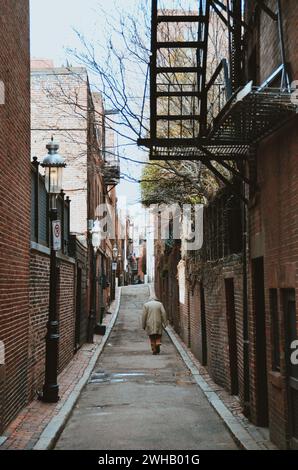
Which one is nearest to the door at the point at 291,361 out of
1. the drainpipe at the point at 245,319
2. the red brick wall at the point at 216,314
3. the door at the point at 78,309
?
the drainpipe at the point at 245,319

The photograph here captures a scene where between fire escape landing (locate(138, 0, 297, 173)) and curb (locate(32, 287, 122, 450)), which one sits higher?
fire escape landing (locate(138, 0, 297, 173))

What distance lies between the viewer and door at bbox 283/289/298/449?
24.2 ft

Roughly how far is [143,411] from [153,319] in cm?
815

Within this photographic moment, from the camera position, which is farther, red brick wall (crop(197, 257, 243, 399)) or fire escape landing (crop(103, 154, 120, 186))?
fire escape landing (crop(103, 154, 120, 186))

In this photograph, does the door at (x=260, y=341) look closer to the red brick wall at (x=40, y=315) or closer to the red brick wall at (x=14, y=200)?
the red brick wall at (x=14, y=200)

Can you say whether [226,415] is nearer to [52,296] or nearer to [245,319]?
[245,319]

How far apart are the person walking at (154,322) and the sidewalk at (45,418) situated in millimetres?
2822

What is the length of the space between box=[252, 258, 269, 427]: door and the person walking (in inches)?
371

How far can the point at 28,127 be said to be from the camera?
11.5 metres

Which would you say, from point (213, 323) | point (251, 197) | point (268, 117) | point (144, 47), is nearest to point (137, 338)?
point (213, 323)

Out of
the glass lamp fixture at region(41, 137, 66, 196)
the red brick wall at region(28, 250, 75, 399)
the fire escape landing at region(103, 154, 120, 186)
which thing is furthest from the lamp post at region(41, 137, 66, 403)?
the fire escape landing at region(103, 154, 120, 186)

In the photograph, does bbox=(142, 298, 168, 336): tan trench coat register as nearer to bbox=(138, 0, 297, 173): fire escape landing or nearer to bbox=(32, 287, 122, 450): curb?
bbox=(32, 287, 122, 450): curb
